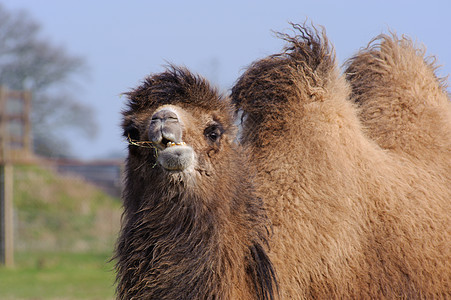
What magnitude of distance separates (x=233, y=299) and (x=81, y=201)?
1416cm

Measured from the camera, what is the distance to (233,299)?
131 inches

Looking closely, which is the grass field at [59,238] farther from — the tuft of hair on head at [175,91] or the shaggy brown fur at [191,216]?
the tuft of hair on head at [175,91]

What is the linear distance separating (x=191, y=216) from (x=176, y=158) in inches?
13.2

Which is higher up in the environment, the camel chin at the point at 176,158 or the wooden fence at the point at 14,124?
the wooden fence at the point at 14,124

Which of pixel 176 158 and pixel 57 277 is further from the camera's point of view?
pixel 57 277

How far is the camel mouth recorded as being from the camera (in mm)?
3158

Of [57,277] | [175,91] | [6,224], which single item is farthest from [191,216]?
[6,224]

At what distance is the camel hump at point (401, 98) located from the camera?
4.43 m

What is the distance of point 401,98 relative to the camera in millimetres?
4633

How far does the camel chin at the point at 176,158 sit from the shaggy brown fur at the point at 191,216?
0.05m

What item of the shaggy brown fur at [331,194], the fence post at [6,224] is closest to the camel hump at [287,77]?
the shaggy brown fur at [331,194]

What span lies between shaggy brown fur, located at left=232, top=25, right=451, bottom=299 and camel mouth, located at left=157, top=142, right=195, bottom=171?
2.29ft

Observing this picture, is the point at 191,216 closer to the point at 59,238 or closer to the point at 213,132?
the point at 213,132

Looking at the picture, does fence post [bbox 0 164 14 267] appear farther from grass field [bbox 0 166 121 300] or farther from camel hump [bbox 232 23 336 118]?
camel hump [bbox 232 23 336 118]
